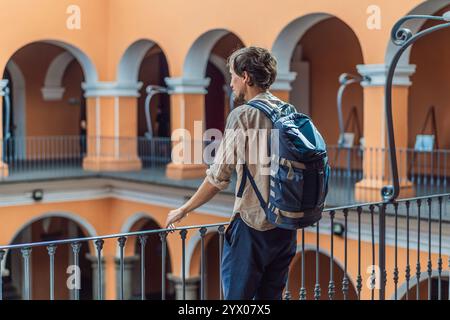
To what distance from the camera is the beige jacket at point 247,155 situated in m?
Result: 3.60

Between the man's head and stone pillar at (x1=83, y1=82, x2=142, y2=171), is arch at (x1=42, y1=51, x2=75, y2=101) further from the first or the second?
the man's head

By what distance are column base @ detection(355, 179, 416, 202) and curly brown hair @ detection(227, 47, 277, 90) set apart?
336 inches

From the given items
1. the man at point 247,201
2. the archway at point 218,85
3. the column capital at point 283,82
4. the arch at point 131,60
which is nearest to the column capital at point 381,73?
the column capital at point 283,82

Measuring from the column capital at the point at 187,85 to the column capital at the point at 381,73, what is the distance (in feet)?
14.4

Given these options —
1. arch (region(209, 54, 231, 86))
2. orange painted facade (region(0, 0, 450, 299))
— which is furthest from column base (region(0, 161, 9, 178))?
A: arch (region(209, 54, 231, 86))

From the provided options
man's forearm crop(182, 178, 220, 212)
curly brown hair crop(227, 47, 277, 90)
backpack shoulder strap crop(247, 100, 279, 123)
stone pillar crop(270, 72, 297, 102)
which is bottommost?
man's forearm crop(182, 178, 220, 212)

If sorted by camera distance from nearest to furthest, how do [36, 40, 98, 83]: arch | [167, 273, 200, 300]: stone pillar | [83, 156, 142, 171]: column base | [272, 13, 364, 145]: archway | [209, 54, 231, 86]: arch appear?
[167, 273, 200, 300]: stone pillar, [272, 13, 364, 145]: archway, [36, 40, 98, 83]: arch, [83, 156, 142, 171]: column base, [209, 54, 231, 86]: arch

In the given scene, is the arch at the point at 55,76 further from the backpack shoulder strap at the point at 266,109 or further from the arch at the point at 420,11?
the backpack shoulder strap at the point at 266,109

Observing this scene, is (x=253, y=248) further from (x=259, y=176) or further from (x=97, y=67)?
(x=97, y=67)

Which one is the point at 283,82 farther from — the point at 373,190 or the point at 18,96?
the point at 18,96

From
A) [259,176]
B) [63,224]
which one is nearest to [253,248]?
[259,176]

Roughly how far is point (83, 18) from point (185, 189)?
4608mm

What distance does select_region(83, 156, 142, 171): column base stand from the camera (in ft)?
54.9
